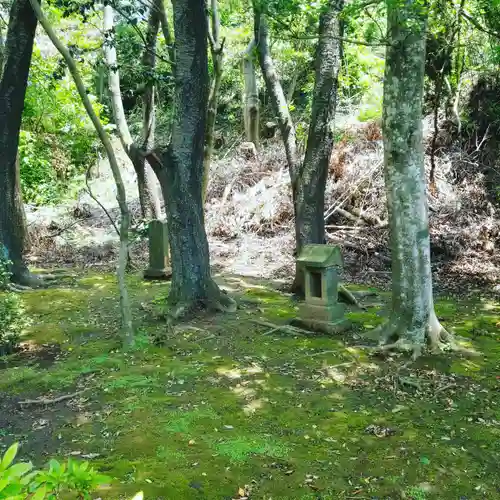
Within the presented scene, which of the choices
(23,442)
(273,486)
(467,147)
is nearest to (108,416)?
(23,442)

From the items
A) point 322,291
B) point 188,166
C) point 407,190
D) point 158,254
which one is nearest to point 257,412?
point 322,291

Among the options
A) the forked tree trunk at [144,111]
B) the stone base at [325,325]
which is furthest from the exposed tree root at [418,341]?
the forked tree trunk at [144,111]

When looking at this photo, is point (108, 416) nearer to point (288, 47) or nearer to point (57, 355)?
point (57, 355)

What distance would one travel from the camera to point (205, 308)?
8.16m

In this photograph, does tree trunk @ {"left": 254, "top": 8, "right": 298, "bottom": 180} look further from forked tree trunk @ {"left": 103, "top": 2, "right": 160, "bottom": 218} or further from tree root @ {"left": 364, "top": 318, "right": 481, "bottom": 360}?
tree root @ {"left": 364, "top": 318, "right": 481, "bottom": 360}

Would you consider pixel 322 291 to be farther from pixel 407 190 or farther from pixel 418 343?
pixel 407 190

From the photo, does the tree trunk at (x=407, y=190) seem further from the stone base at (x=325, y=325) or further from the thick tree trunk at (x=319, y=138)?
the thick tree trunk at (x=319, y=138)

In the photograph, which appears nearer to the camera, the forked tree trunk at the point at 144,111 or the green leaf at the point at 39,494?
the green leaf at the point at 39,494

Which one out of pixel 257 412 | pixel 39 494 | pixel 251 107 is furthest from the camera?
pixel 251 107

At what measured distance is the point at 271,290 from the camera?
10.1 meters

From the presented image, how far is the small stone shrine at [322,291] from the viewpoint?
7.38m

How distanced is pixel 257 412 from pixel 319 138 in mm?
5081

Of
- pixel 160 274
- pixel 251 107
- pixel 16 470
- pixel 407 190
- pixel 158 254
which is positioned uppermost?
pixel 251 107

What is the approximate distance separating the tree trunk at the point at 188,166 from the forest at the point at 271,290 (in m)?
0.03
